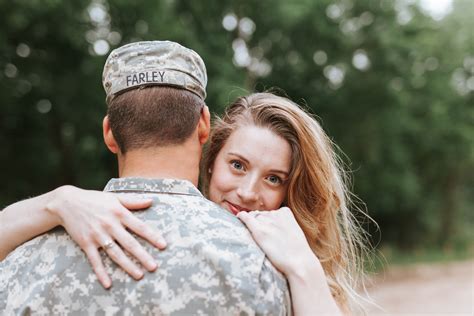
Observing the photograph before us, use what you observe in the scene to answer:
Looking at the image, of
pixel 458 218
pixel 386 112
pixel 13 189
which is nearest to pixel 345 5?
pixel 386 112

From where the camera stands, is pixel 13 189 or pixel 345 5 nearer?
pixel 13 189

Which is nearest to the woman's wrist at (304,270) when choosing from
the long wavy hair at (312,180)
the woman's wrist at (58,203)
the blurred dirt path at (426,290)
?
the woman's wrist at (58,203)

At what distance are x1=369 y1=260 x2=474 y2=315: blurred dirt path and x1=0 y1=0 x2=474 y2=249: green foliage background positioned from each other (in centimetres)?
349

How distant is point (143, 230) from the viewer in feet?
6.28

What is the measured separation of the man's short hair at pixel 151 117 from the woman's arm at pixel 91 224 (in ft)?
0.67

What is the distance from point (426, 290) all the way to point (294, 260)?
1410cm

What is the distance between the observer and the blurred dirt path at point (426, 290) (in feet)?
40.7

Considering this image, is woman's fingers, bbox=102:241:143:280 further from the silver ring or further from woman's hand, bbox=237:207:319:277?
woman's hand, bbox=237:207:319:277

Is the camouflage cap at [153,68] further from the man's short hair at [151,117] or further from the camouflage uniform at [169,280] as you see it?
the camouflage uniform at [169,280]

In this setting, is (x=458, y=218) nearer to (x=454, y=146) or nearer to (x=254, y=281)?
(x=454, y=146)

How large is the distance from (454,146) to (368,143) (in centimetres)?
464

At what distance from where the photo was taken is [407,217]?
2683 cm

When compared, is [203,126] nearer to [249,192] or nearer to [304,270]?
[304,270]

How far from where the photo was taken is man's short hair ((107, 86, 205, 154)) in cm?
202
